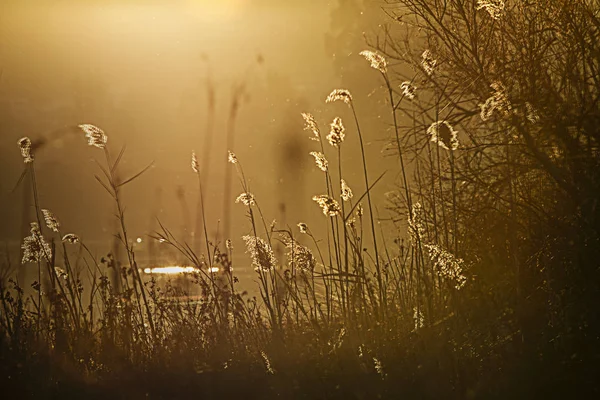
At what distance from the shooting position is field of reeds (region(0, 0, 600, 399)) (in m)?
5.59

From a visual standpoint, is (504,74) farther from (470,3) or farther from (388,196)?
(388,196)

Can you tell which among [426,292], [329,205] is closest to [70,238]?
[329,205]

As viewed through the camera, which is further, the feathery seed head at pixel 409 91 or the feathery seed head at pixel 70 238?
the feathery seed head at pixel 70 238

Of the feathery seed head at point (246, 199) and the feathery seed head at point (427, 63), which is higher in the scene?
the feathery seed head at point (427, 63)

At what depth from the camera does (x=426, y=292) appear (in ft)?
19.5

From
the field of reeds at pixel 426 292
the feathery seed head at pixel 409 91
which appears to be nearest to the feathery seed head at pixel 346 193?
the field of reeds at pixel 426 292

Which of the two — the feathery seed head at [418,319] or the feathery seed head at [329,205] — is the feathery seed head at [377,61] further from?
the feathery seed head at [418,319]

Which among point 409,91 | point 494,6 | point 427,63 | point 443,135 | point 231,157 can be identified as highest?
point 494,6

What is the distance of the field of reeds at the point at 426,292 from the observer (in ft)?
18.3

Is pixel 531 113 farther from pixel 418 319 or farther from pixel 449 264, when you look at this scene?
pixel 418 319

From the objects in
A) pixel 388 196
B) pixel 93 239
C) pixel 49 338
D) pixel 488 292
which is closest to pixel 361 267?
pixel 488 292

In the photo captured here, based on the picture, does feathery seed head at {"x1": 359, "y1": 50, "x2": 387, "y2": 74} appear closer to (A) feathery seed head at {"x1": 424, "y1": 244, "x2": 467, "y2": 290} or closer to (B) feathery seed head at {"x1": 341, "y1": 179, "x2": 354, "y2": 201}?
(B) feathery seed head at {"x1": 341, "y1": 179, "x2": 354, "y2": 201}

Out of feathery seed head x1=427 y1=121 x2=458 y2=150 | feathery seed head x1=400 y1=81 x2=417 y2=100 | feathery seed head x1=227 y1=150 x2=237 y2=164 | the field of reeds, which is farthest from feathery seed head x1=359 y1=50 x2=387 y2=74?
feathery seed head x1=227 y1=150 x2=237 y2=164

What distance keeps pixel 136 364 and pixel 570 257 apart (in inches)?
134
